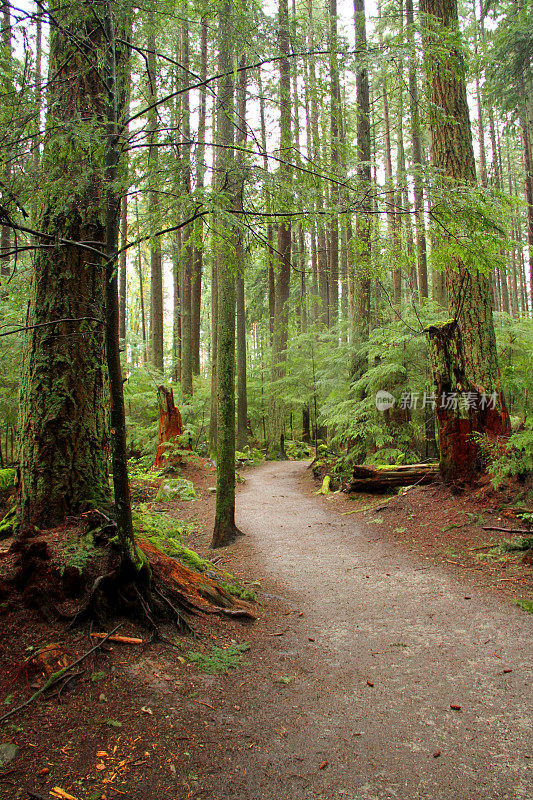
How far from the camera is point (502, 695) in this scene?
273 cm

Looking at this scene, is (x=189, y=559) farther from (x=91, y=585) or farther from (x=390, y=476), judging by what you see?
(x=390, y=476)

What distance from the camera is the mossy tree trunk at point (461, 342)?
685cm

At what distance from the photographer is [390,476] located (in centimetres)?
838

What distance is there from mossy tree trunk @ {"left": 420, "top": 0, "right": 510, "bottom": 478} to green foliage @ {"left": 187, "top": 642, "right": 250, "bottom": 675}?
4.91m

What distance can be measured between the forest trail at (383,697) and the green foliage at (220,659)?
122 millimetres

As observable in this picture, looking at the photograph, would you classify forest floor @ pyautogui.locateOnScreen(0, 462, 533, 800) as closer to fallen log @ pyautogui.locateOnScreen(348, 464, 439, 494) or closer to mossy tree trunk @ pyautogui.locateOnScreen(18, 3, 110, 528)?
mossy tree trunk @ pyautogui.locateOnScreen(18, 3, 110, 528)

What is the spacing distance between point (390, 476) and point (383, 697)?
19.1 feet

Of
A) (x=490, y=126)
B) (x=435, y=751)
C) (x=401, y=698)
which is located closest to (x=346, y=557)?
(x=401, y=698)

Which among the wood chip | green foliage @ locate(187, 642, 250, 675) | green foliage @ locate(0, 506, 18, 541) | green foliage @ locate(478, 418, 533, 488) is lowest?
green foliage @ locate(187, 642, 250, 675)

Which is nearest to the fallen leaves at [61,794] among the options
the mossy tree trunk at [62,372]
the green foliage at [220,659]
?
the green foliage at [220,659]

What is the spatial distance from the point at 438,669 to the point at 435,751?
0.88 metres

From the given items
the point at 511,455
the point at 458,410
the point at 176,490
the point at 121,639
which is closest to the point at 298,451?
the point at 176,490

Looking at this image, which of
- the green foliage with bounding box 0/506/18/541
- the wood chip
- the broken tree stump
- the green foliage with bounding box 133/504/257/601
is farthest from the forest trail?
the broken tree stump

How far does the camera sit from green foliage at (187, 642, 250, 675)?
2.97m
